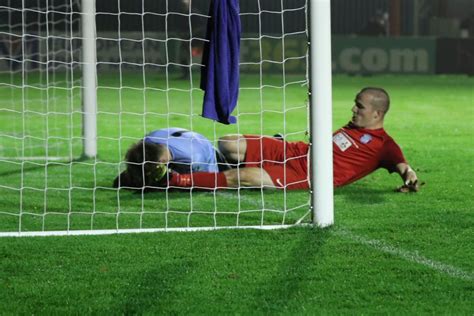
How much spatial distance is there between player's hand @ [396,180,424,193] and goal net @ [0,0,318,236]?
777 mm

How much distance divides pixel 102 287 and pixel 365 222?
92.3 inches

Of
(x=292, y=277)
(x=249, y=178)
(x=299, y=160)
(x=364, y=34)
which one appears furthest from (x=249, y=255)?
(x=364, y=34)

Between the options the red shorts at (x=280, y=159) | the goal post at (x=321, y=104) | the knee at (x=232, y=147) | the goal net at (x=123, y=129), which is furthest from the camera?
the knee at (x=232, y=147)

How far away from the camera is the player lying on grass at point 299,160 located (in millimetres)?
8656

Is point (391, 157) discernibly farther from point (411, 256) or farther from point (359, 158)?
point (411, 256)

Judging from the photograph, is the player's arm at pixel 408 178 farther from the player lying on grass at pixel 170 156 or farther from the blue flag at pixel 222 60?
the blue flag at pixel 222 60

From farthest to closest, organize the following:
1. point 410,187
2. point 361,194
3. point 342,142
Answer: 1. point 342,142
2. point 361,194
3. point 410,187

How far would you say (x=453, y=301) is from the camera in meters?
5.13

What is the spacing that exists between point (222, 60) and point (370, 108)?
6.51ft

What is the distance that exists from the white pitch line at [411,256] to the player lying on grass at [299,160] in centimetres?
173

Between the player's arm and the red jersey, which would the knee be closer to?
the red jersey

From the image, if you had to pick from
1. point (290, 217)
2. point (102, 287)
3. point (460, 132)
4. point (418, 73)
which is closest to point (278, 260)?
point (102, 287)

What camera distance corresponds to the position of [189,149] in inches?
353

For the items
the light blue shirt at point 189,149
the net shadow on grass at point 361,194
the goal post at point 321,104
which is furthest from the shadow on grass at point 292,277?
the light blue shirt at point 189,149
